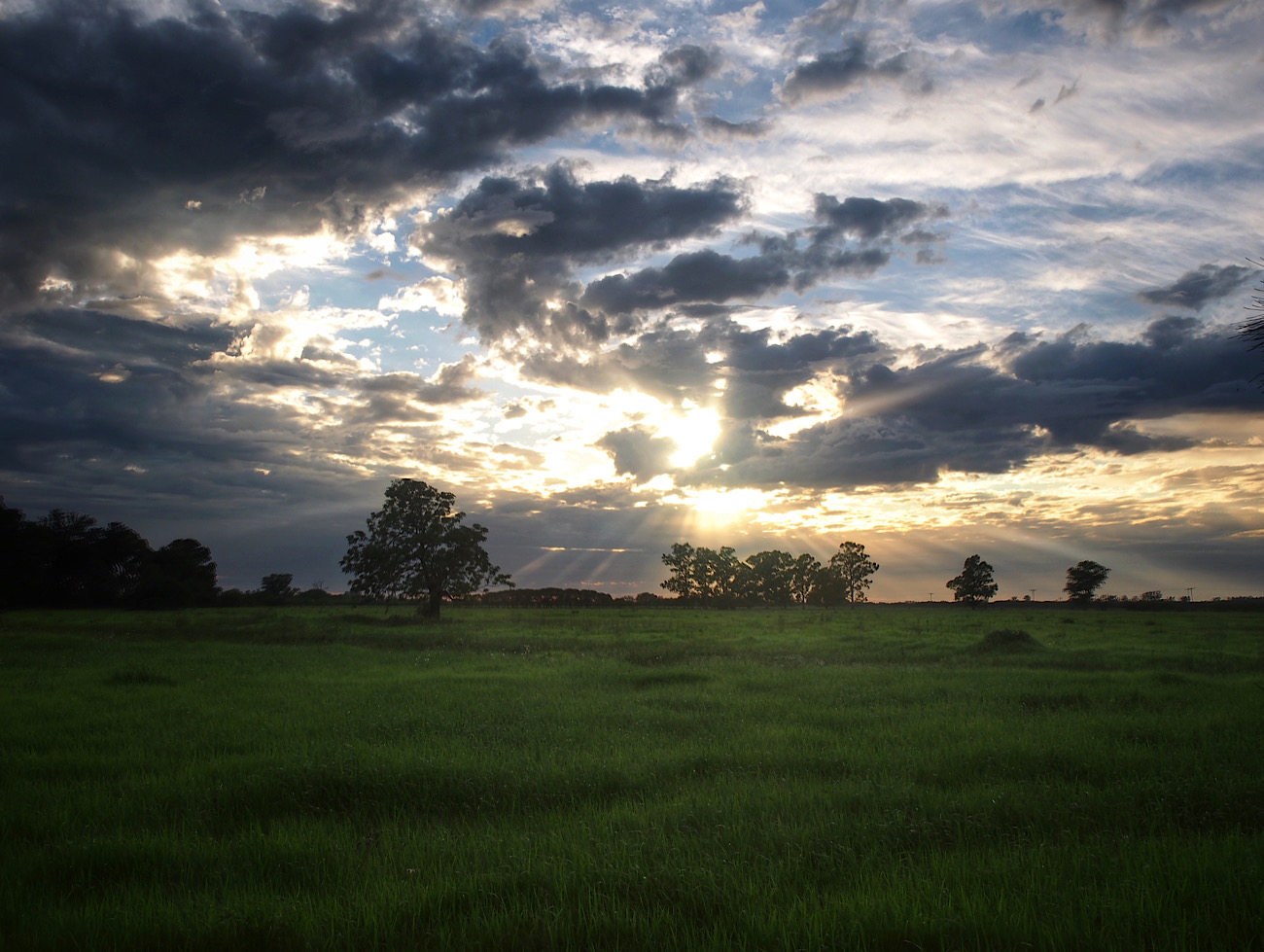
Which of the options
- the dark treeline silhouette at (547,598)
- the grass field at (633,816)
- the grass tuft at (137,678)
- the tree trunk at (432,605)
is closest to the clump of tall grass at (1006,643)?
the grass field at (633,816)

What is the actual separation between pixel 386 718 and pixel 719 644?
64.1ft

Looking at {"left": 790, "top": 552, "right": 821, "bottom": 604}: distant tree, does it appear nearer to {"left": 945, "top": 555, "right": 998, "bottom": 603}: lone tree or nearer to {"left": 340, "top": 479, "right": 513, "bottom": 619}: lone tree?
{"left": 945, "top": 555, "right": 998, "bottom": 603}: lone tree

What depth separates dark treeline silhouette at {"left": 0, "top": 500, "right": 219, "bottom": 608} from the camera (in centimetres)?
6494

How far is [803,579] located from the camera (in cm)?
12175

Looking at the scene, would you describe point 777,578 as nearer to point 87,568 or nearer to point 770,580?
point 770,580

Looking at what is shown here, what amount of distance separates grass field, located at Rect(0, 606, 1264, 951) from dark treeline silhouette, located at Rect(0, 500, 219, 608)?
65.0 metres

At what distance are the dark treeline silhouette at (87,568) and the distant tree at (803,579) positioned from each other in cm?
9021

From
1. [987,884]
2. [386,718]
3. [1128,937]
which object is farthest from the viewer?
[386,718]

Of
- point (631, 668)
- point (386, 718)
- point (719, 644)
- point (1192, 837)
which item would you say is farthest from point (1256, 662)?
point (386, 718)

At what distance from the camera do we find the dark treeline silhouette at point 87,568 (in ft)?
213

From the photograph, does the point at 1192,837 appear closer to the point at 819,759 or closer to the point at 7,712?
the point at 819,759

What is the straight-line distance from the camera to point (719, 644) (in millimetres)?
29672

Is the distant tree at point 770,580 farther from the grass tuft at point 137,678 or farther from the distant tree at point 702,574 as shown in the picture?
the grass tuft at point 137,678

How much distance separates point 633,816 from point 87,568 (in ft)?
285
